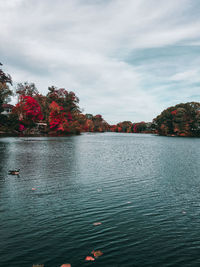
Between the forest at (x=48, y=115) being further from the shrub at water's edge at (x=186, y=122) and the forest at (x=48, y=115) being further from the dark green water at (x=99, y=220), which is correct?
the dark green water at (x=99, y=220)

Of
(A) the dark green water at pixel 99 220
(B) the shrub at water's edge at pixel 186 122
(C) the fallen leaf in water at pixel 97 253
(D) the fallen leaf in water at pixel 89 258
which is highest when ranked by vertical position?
(B) the shrub at water's edge at pixel 186 122

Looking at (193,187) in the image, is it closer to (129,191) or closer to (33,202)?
(129,191)

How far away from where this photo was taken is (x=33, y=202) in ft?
34.0

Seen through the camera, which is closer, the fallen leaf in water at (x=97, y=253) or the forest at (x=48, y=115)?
the fallen leaf in water at (x=97, y=253)

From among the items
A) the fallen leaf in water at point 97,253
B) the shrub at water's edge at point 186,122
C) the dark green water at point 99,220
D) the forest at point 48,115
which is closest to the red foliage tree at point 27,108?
the forest at point 48,115

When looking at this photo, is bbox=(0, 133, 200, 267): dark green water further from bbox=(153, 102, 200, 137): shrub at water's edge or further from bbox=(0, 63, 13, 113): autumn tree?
bbox=(153, 102, 200, 137): shrub at water's edge

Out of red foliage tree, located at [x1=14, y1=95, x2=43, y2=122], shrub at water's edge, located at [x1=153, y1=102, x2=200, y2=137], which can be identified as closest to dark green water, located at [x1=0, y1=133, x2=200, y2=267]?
red foliage tree, located at [x1=14, y1=95, x2=43, y2=122]

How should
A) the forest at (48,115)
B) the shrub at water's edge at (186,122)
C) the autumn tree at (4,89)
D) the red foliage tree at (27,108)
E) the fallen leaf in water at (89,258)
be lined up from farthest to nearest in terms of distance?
the shrub at water's edge at (186,122)
the red foliage tree at (27,108)
the forest at (48,115)
the autumn tree at (4,89)
the fallen leaf in water at (89,258)

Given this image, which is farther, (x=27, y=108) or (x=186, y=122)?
(x=186, y=122)

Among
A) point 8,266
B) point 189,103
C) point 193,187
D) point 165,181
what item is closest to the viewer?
point 8,266

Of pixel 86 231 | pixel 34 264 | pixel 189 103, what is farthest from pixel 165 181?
pixel 189 103

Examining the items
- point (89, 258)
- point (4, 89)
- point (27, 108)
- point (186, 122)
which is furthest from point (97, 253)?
point (186, 122)

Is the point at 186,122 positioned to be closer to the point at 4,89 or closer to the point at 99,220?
the point at 4,89

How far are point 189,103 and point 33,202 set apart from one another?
146 meters
